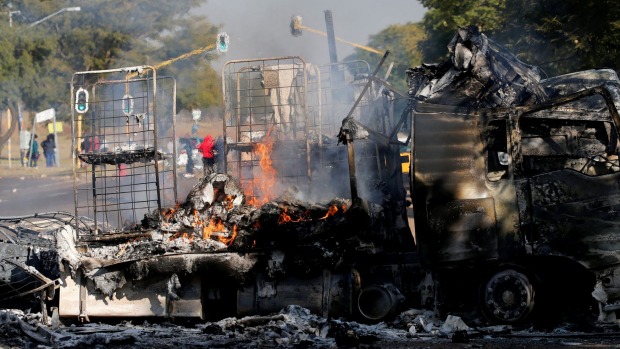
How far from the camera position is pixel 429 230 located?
871cm

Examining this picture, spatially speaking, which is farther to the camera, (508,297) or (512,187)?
(512,187)

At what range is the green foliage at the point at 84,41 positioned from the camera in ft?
139

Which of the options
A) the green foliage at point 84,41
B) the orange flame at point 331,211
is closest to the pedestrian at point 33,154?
the green foliage at point 84,41

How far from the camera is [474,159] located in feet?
28.3

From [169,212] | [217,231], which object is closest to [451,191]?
[217,231]

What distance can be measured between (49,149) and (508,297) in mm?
34209

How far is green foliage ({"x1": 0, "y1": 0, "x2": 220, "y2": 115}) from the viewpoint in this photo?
4247 cm

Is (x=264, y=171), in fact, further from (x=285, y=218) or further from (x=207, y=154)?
(x=285, y=218)

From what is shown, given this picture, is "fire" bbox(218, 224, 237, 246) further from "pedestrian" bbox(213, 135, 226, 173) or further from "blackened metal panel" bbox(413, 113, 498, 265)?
"pedestrian" bbox(213, 135, 226, 173)

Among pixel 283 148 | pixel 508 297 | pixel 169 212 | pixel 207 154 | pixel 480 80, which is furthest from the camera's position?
pixel 207 154

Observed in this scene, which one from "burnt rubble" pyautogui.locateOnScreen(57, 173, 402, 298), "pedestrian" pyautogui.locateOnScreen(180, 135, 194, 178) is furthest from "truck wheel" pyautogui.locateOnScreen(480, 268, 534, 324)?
"pedestrian" pyautogui.locateOnScreen(180, 135, 194, 178)

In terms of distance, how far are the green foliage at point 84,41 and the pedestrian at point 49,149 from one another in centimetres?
511

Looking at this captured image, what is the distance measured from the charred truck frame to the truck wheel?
0.01 m

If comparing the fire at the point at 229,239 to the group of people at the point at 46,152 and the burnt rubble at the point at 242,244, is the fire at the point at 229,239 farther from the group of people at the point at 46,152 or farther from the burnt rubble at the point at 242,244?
the group of people at the point at 46,152
